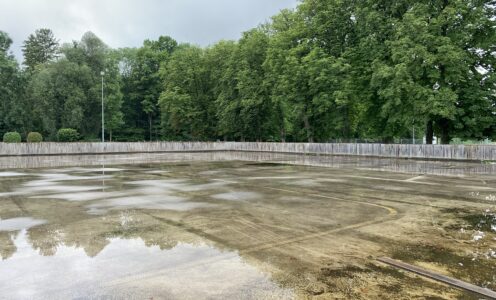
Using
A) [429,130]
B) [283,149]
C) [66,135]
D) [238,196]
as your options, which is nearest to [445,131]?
[429,130]

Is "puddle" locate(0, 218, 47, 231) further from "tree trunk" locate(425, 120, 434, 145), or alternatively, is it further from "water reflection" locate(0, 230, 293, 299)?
"tree trunk" locate(425, 120, 434, 145)

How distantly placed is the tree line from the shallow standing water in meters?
20.8

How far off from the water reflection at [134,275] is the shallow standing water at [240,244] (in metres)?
0.02

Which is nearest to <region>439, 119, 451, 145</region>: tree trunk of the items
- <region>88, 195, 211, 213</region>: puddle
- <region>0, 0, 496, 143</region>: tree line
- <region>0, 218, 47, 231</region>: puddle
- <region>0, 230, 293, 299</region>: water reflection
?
<region>0, 0, 496, 143</region>: tree line

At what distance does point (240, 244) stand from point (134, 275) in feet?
6.24

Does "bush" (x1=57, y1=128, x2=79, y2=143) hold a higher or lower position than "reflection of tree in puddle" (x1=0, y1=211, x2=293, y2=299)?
higher

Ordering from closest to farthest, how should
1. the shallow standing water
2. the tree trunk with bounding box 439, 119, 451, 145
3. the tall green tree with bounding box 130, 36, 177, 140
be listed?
the shallow standing water → the tree trunk with bounding box 439, 119, 451, 145 → the tall green tree with bounding box 130, 36, 177, 140

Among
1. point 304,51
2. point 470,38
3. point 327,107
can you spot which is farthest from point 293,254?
point 304,51

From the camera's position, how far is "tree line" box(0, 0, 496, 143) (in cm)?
2875

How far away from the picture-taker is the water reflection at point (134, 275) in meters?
4.16

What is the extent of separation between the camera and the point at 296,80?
3959cm

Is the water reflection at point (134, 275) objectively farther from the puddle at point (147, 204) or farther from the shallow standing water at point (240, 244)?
the puddle at point (147, 204)

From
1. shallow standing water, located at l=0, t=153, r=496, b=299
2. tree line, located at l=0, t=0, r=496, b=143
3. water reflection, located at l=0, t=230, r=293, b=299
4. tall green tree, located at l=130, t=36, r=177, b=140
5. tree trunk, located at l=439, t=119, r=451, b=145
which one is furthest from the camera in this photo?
tall green tree, located at l=130, t=36, r=177, b=140

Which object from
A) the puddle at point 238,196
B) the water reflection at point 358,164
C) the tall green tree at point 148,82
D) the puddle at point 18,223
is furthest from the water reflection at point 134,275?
the tall green tree at point 148,82
